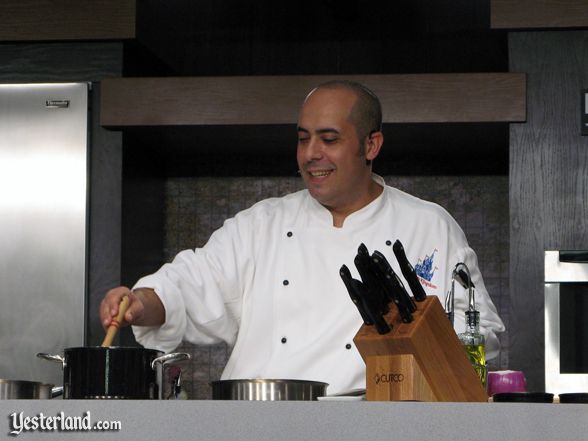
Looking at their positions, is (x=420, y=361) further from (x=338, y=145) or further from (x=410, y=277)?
(x=338, y=145)

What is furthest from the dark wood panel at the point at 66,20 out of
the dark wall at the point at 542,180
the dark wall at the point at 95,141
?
the dark wall at the point at 542,180

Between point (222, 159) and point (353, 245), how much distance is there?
1461 millimetres

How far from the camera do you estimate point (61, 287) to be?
334 centimetres

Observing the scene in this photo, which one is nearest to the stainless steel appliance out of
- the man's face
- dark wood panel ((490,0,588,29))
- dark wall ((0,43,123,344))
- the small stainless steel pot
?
dark wood panel ((490,0,588,29))

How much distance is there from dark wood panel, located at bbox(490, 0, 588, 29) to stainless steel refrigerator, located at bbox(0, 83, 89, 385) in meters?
1.28

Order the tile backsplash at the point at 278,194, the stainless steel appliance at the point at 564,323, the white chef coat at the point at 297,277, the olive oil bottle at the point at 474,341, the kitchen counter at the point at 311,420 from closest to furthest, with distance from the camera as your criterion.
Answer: the kitchen counter at the point at 311,420 < the olive oil bottle at the point at 474,341 < the white chef coat at the point at 297,277 < the stainless steel appliance at the point at 564,323 < the tile backsplash at the point at 278,194

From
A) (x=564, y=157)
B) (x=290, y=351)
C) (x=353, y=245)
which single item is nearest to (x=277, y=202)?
(x=353, y=245)

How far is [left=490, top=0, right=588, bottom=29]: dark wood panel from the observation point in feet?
10.6

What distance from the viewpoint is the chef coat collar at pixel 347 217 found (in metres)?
2.58

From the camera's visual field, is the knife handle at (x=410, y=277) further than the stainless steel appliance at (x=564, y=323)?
No

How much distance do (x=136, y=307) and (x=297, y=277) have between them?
1.93ft

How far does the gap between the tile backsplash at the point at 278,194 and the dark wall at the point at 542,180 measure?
0.56m

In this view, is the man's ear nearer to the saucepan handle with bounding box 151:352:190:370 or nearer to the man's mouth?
the man's mouth

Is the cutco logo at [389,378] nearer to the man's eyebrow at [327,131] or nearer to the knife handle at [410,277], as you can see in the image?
the knife handle at [410,277]
